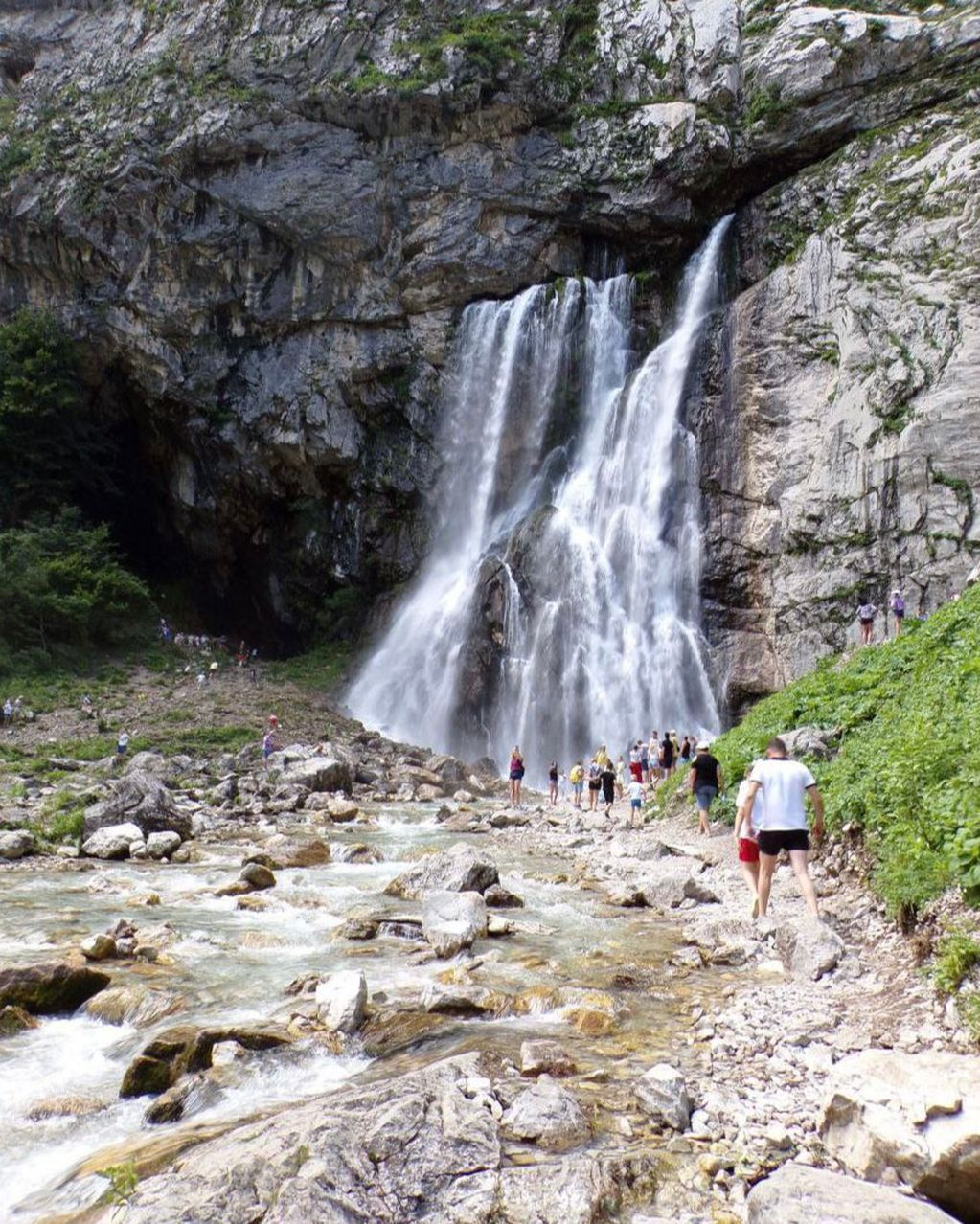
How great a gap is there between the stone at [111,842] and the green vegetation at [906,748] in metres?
9.20

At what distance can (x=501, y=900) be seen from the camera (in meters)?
10.1

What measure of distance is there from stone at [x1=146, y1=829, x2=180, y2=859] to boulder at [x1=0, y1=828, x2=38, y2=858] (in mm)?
1605

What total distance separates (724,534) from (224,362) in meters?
23.0

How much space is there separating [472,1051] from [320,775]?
53.9 ft

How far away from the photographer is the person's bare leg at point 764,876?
25.2 feet

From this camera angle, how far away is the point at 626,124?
34.5 meters

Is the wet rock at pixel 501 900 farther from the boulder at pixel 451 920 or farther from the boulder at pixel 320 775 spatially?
the boulder at pixel 320 775

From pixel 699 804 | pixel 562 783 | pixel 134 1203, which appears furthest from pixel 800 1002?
pixel 562 783

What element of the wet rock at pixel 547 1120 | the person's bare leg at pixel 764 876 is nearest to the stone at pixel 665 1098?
the wet rock at pixel 547 1120

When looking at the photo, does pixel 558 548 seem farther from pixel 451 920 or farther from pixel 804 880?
pixel 804 880

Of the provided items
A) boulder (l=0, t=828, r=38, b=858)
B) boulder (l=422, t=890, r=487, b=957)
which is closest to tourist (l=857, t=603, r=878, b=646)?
boulder (l=422, t=890, r=487, b=957)

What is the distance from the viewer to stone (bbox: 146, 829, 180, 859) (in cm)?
1355

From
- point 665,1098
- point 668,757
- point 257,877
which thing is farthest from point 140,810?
point 665,1098

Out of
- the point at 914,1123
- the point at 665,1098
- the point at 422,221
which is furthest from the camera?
the point at 422,221
